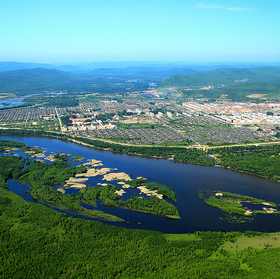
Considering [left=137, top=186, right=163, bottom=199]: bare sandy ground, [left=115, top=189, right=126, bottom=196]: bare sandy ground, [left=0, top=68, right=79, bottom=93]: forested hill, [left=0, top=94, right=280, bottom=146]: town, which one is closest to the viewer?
[left=137, top=186, right=163, bottom=199]: bare sandy ground

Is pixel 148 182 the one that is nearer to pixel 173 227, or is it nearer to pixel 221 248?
pixel 173 227

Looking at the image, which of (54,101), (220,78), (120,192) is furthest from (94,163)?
(220,78)

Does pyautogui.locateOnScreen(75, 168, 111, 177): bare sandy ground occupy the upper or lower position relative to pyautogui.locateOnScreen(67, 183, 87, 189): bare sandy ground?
upper

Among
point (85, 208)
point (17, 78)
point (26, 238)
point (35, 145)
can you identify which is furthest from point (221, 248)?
point (17, 78)

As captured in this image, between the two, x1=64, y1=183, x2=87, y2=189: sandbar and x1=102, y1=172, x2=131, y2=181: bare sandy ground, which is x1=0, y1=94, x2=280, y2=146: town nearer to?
x1=102, y1=172, x2=131, y2=181: bare sandy ground

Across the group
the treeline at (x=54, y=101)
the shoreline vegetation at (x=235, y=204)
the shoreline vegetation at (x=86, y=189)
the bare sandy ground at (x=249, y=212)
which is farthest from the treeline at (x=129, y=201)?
the treeline at (x=54, y=101)

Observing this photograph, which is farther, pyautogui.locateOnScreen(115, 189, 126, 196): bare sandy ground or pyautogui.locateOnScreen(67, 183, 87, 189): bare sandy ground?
pyautogui.locateOnScreen(67, 183, 87, 189): bare sandy ground

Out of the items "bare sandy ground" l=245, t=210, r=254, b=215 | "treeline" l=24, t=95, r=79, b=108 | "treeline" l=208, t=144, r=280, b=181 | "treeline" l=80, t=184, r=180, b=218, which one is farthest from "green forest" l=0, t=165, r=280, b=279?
"treeline" l=24, t=95, r=79, b=108
